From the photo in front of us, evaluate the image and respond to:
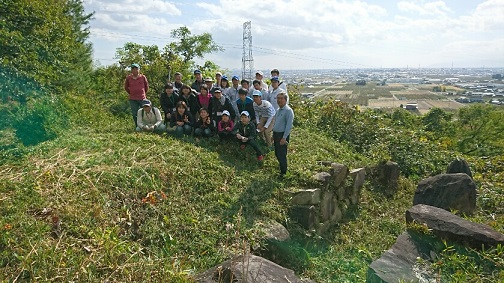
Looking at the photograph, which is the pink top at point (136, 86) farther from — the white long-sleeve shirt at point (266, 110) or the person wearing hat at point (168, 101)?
the white long-sleeve shirt at point (266, 110)

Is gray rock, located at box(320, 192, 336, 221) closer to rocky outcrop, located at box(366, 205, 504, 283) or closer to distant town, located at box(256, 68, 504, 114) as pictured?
rocky outcrop, located at box(366, 205, 504, 283)

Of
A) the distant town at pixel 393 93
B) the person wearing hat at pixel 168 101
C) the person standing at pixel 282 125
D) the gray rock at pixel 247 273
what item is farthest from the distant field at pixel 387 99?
the gray rock at pixel 247 273

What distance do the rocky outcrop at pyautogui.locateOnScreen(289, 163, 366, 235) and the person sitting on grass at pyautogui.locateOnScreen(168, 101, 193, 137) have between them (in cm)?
306

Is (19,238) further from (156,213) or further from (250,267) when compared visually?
(250,267)

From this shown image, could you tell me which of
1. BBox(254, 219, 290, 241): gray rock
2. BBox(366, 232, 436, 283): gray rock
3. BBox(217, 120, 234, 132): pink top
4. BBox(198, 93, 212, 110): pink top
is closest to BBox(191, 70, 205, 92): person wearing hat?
BBox(198, 93, 212, 110): pink top

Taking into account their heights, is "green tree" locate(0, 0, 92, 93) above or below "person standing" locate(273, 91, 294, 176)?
above

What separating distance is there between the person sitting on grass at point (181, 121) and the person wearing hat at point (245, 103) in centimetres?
121

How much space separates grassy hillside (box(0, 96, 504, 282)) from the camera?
431 centimetres

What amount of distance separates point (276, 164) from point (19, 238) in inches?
211

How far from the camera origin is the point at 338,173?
27.3ft

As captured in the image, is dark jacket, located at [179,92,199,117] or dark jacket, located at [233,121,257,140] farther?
dark jacket, located at [179,92,199,117]

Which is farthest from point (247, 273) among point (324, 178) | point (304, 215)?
point (324, 178)

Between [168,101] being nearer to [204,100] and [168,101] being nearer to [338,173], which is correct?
[204,100]

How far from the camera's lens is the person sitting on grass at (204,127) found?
8672 mm
